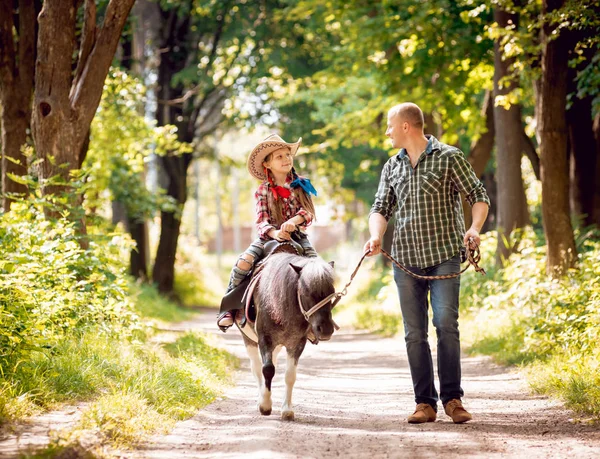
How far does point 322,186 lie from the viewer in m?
A: 33.1

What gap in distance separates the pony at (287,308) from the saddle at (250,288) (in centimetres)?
16

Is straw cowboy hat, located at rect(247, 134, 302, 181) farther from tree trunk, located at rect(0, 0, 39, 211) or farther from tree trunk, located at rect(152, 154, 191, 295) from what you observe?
tree trunk, located at rect(152, 154, 191, 295)

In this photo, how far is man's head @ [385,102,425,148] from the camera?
7.12 metres

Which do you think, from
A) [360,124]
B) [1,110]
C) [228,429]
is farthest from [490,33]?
[360,124]

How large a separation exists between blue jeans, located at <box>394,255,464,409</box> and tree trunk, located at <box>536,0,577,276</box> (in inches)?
211

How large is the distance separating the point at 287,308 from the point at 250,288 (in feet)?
2.30

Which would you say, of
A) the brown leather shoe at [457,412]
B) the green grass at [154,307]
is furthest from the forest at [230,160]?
the brown leather shoe at [457,412]

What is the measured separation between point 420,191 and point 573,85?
902 centimetres

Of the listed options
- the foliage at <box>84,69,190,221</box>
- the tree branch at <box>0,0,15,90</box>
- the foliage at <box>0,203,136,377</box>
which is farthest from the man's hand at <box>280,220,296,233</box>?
the foliage at <box>84,69,190,221</box>

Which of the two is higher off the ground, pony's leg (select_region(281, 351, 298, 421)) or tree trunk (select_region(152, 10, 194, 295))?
tree trunk (select_region(152, 10, 194, 295))

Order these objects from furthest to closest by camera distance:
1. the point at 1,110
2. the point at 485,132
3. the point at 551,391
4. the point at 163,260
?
the point at 163,260
the point at 485,132
the point at 1,110
the point at 551,391

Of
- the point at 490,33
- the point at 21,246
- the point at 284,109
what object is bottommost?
the point at 21,246

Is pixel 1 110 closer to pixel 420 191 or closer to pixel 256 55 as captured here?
pixel 420 191

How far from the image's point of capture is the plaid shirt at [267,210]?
307 inches
